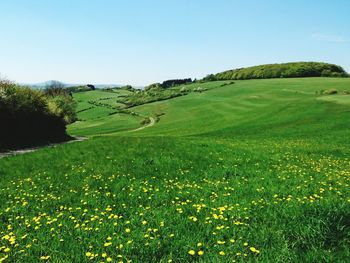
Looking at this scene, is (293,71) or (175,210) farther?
(293,71)

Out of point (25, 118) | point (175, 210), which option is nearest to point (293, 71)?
point (25, 118)

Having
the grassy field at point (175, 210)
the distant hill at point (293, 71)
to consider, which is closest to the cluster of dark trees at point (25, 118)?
the grassy field at point (175, 210)

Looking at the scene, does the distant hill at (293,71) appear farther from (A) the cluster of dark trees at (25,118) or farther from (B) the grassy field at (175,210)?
(B) the grassy field at (175,210)

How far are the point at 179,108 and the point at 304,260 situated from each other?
97095mm

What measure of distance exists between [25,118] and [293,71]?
463 ft

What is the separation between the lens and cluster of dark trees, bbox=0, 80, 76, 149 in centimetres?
3872

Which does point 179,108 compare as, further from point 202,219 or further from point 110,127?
point 202,219

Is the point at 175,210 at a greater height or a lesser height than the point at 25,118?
greater

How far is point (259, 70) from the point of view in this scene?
563 feet

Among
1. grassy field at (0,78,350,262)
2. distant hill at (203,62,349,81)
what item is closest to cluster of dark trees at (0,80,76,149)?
grassy field at (0,78,350,262)

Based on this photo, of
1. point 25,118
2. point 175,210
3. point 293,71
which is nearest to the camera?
point 175,210

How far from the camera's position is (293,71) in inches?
6102

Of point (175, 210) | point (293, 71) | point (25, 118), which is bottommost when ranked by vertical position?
point (25, 118)

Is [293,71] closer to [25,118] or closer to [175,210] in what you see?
[25,118]
